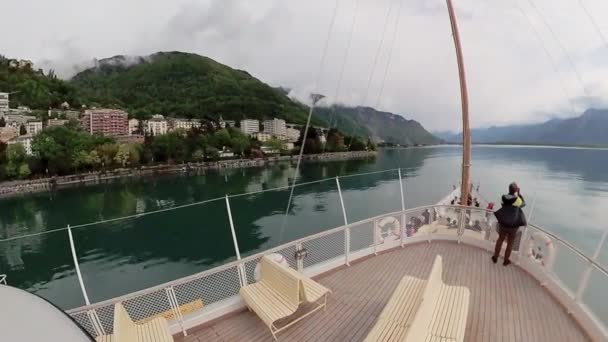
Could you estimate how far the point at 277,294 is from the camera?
11.6 feet

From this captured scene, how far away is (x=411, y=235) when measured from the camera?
5.83 meters

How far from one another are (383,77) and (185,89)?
→ 508 ft

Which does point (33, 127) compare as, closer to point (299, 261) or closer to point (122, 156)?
point (122, 156)

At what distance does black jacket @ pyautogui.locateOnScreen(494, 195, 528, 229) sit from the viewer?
4410 mm

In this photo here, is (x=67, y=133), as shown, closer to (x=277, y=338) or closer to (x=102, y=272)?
(x=102, y=272)

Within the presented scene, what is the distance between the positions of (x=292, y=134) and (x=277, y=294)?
439 ft

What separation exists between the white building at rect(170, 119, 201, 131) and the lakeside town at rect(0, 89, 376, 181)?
0.36m

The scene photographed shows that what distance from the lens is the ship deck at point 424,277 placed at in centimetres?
323

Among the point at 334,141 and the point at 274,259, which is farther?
the point at 334,141

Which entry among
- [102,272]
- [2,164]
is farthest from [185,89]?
[102,272]

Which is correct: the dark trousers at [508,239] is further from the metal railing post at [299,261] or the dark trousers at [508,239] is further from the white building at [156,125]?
the white building at [156,125]

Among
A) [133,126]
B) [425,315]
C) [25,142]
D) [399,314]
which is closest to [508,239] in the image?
[399,314]

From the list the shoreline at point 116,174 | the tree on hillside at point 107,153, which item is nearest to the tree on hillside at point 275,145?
the shoreline at point 116,174

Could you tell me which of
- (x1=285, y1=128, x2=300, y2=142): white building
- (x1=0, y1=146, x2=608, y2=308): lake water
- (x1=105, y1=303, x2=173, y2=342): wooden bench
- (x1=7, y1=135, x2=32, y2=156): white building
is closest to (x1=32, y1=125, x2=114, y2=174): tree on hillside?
(x1=7, y1=135, x2=32, y2=156): white building
